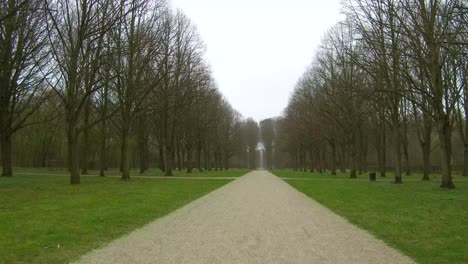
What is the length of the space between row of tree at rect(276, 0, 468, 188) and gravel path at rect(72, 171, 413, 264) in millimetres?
8118

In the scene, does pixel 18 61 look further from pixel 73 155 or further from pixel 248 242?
pixel 248 242

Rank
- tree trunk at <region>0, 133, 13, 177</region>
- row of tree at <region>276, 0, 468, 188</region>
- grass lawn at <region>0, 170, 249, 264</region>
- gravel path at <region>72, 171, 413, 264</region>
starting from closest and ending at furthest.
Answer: gravel path at <region>72, 171, 413, 264</region> → grass lawn at <region>0, 170, 249, 264</region> → row of tree at <region>276, 0, 468, 188</region> → tree trunk at <region>0, 133, 13, 177</region>

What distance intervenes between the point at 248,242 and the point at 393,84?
22.3 metres

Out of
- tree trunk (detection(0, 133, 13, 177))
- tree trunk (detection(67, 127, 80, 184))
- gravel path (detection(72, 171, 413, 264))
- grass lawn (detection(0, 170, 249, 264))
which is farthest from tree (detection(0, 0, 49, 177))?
gravel path (detection(72, 171, 413, 264))

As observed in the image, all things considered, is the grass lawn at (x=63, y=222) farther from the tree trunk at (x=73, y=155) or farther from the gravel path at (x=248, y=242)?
the tree trunk at (x=73, y=155)

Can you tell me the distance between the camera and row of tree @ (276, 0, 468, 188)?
22875 millimetres

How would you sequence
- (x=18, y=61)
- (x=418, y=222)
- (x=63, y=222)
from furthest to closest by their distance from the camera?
(x=18, y=61) → (x=418, y=222) → (x=63, y=222)

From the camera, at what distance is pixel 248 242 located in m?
9.10

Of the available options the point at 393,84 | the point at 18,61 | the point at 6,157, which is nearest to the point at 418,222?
the point at 393,84

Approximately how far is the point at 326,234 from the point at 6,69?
24.9m

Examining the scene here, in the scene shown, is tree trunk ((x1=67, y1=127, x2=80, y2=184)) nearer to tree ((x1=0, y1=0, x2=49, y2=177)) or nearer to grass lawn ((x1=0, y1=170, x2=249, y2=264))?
tree ((x1=0, y1=0, x2=49, y2=177))

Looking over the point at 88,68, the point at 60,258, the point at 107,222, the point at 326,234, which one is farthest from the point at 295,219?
the point at 88,68

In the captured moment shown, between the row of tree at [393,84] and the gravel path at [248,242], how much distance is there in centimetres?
812

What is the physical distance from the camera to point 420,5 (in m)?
23.7
